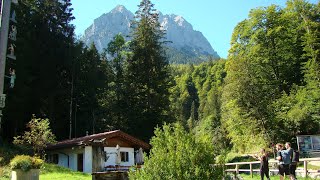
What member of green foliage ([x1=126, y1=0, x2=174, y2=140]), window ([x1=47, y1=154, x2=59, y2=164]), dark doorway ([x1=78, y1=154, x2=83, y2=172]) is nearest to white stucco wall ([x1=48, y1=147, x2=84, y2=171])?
dark doorway ([x1=78, y1=154, x2=83, y2=172])

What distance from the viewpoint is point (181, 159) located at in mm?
7762

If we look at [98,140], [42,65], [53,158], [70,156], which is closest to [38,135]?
[98,140]

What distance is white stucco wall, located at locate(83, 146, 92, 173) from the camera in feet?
87.9

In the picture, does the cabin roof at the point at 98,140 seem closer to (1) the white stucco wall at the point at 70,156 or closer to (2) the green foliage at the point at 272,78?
(1) the white stucco wall at the point at 70,156

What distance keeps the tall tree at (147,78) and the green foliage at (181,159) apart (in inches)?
1253

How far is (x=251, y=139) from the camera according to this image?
35.3m

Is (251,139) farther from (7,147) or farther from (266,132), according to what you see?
(7,147)

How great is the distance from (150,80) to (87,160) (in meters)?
17.3

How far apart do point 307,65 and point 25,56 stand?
92.6 feet

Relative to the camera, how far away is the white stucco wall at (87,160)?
2680 cm

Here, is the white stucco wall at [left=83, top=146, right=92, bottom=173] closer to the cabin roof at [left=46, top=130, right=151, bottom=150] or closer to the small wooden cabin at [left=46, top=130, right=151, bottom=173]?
the small wooden cabin at [left=46, top=130, right=151, bottom=173]

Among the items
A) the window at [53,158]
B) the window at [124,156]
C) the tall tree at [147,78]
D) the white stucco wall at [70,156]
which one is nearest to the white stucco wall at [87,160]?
the white stucco wall at [70,156]

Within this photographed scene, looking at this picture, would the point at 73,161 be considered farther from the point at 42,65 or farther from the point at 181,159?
the point at 181,159

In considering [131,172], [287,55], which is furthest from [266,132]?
[131,172]
